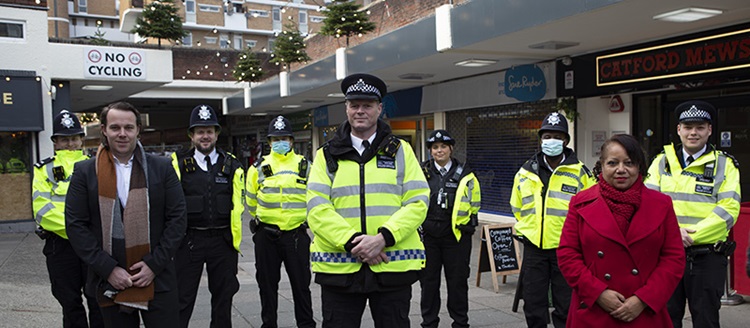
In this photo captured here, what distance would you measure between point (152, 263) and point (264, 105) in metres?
17.7

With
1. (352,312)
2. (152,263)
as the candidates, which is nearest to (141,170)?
(152,263)

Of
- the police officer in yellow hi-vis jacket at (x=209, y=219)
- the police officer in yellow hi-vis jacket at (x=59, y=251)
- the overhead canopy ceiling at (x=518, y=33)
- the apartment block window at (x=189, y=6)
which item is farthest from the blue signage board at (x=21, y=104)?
the apartment block window at (x=189, y=6)

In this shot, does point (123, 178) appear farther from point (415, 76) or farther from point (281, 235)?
point (415, 76)

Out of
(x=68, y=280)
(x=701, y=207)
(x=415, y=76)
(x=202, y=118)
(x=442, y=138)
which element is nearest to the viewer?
(x=701, y=207)

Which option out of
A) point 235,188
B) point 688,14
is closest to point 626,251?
point 235,188

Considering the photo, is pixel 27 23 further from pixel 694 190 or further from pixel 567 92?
pixel 694 190

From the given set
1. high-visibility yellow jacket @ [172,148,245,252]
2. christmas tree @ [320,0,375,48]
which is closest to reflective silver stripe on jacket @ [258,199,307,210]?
high-visibility yellow jacket @ [172,148,245,252]

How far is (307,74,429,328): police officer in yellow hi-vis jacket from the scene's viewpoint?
11.6 feet

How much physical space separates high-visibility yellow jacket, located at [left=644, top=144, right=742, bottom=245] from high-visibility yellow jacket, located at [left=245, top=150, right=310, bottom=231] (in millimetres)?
3243

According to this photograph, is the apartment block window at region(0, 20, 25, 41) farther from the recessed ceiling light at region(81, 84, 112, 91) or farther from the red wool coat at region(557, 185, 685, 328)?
the red wool coat at region(557, 185, 685, 328)

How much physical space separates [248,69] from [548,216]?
18339mm

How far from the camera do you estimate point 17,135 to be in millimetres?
13445

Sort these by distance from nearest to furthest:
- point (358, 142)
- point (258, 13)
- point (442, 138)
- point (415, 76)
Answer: point (358, 142) → point (442, 138) → point (415, 76) → point (258, 13)

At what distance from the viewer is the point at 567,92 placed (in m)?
11.1
